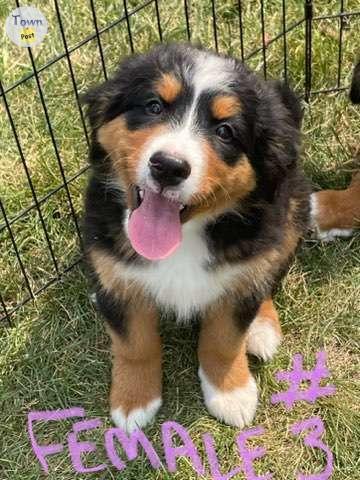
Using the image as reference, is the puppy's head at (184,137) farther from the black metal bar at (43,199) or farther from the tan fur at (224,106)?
the black metal bar at (43,199)

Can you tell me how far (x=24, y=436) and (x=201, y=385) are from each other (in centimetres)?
61

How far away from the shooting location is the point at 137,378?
8.67 ft

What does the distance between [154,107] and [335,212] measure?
4.03 feet

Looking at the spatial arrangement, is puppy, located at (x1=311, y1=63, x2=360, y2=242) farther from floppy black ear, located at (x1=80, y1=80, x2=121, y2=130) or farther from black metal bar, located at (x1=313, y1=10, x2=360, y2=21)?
floppy black ear, located at (x1=80, y1=80, x2=121, y2=130)

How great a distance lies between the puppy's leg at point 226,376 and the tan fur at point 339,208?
72 cm

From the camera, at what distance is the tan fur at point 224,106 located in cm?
212

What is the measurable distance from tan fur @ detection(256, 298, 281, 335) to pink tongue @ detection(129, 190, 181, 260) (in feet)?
2.33

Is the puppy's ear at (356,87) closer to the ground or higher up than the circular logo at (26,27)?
closer to the ground

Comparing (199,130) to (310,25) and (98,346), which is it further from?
(310,25)

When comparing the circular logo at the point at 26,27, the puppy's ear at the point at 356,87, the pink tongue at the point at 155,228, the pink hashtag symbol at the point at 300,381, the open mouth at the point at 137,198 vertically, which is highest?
the circular logo at the point at 26,27

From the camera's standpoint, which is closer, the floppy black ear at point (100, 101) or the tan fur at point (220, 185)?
the tan fur at point (220, 185)

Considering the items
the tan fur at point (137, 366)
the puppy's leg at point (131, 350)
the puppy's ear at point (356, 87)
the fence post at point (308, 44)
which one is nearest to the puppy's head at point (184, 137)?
the puppy's leg at point (131, 350)

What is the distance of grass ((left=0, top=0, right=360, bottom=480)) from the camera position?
8.61 ft

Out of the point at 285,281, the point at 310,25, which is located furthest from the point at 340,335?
the point at 310,25
